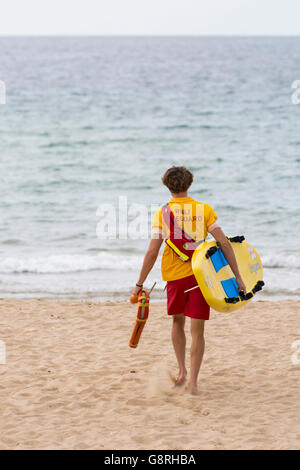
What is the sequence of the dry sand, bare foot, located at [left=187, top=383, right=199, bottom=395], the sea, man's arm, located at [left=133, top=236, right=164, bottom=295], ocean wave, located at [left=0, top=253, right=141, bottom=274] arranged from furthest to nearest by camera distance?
1. the sea
2. ocean wave, located at [left=0, top=253, right=141, bottom=274]
3. bare foot, located at [left=187, top=383, right=199, bottom=395]
4. man's arm, located at [left=133, top=236, right=164, bottom=295]
5. the dry sand

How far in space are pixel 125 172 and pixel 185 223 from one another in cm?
1578

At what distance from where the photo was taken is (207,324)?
23.9ft

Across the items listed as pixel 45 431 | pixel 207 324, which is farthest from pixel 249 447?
pixel 207 324

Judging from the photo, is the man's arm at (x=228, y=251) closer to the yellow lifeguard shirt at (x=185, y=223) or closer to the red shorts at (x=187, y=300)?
the yellow lifeguard shirt at (x=185, y=223)

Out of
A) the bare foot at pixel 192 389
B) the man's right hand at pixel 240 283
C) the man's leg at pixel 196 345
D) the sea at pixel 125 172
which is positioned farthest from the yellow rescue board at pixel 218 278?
the sea at pixel 125 172

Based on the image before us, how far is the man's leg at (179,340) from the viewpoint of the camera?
16.7ft

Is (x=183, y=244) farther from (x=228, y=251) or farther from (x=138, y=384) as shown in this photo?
(x=138, y=384)

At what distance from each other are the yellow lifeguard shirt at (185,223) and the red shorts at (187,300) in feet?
0.17

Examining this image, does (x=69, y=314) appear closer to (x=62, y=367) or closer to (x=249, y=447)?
(x=62, y=367)

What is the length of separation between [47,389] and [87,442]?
3.68 feet

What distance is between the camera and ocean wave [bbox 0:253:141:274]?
→ 10539 mm

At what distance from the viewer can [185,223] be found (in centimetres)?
480

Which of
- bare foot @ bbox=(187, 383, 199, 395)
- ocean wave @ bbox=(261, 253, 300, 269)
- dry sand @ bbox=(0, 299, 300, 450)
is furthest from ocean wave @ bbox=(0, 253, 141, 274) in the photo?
bare foot @ bbox=(187, 383, 199, 395)

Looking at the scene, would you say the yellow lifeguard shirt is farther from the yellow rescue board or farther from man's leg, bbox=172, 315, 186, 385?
man's leg, bbox=172, 315, 186, 385
